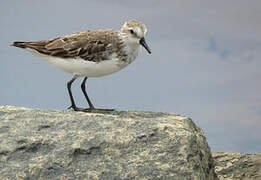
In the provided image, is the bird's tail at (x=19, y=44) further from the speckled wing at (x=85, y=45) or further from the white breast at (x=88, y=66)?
the white breast at (x=88, y=66)

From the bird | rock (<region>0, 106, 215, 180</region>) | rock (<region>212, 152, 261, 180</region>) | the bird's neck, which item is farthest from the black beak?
rock (<region>212, 152, 261, 180</region>)

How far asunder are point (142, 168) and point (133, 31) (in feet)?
10.7

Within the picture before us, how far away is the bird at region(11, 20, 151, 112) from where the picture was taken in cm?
784

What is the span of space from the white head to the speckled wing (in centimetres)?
19

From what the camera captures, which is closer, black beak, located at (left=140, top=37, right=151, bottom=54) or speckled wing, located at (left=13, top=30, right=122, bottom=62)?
speckled wing, located at (left=13, top=30, right=122, bottom=62)

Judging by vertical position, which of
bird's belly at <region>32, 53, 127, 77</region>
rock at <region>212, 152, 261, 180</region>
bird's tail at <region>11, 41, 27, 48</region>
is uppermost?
bird's tail at <region>11, 41, 27, 48</region>

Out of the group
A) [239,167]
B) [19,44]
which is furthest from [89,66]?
[239,167]

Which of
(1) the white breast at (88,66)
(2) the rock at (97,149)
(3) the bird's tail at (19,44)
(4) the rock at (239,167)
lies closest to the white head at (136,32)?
(1) the white breast at (88,66)

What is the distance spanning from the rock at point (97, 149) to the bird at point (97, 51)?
196cm

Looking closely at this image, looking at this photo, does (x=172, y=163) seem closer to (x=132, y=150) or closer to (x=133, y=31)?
(x=132, y=150)

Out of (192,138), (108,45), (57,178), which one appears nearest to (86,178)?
(57,178)

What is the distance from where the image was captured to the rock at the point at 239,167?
909 cm

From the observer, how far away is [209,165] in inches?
257

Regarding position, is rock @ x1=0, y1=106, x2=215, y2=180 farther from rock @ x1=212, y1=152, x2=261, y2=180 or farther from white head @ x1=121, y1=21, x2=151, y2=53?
rock @ x1=212, y1=152, x2=261, y2=180
